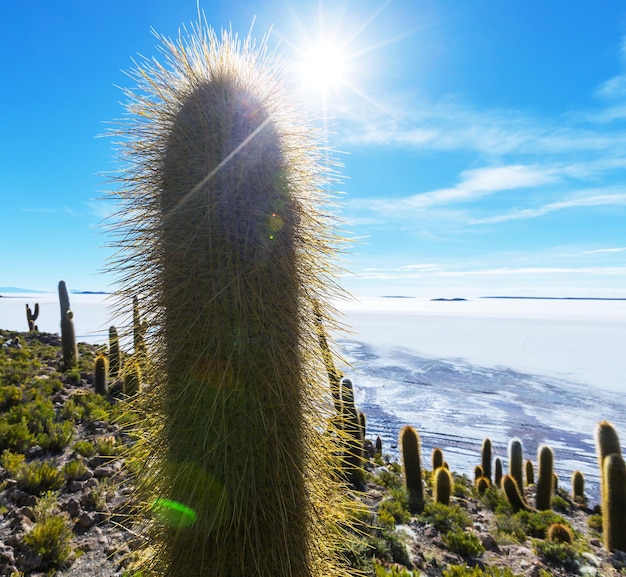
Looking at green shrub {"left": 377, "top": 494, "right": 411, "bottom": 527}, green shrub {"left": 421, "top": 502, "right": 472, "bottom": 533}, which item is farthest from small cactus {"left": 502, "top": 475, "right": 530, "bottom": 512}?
green shrub {"left": 377, "top": 494, "right": 411, "bottom": 527}

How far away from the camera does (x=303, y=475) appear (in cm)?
243

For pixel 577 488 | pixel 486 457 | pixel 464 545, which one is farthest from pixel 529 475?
pixel 464 545

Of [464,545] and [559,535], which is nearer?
[464,545]

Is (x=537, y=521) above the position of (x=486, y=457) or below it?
above

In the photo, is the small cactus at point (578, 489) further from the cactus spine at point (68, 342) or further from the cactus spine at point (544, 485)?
the cactus spine at point (68, 342)

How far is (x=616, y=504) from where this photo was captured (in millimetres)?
6598

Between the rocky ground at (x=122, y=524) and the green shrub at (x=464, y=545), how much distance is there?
0.01 meters

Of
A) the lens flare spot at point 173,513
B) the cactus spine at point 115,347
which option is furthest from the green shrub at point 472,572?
the cactus spine at point 115,347

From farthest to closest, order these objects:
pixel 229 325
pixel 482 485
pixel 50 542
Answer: pixel 482 485
pixel 50 542
pixel 229 325

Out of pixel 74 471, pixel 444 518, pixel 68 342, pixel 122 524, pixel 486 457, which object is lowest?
pixel 486 457

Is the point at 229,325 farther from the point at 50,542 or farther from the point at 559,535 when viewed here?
the point at 559,535

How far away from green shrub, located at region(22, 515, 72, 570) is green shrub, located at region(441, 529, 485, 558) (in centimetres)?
522

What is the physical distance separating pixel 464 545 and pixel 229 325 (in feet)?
19.0

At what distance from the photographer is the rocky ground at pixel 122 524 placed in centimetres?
388
